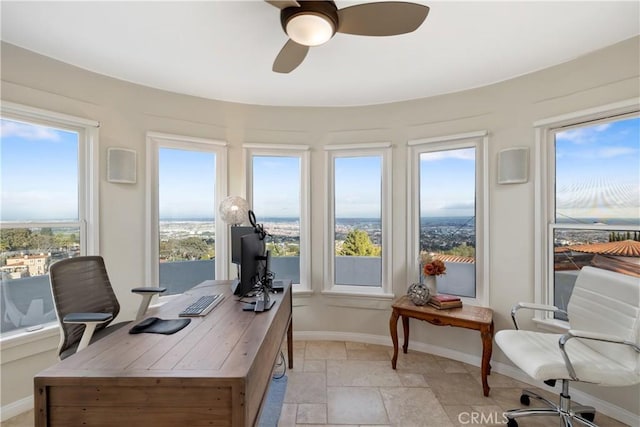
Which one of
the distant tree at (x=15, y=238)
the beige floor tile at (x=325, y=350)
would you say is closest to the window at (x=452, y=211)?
the beige floor tile at (x=325, y=350)

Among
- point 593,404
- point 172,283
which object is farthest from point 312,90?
point 593,404

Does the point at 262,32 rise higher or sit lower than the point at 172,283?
higher

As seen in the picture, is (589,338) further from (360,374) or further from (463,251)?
(360,374)

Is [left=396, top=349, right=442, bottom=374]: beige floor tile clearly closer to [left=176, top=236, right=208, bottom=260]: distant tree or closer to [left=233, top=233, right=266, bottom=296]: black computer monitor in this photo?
[left=233, top=233, right=266, bottom=296]: black computer monitor

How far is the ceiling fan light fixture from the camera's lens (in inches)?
60.8

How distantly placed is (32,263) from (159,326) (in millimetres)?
1533

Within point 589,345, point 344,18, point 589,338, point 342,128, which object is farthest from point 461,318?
point 344,18

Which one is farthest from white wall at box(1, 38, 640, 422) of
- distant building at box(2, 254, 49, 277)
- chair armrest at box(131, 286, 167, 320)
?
chair armrest at box(131, 286, 167, 320)

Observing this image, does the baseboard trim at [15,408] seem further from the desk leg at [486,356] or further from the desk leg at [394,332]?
the desk leg at [486,356]

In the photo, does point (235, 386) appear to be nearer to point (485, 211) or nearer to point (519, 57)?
point (485, 211)

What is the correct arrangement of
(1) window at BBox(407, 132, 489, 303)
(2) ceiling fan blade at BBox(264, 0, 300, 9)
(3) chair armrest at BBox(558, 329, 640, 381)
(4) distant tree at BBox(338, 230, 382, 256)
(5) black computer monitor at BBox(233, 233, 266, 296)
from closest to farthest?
1. (2) ceiling fan blade at BBox(264, 0, 300, 9)
2. (3) chair armrest at BBox(558, 329, 640, 381)
3. (5) black computer monitor at BBox(233, 233, 266, 296)
4. (1) window at BBox(407, 132, 489, 303)
5. (4) distant tree at BBox(338, 230, 382, 256)

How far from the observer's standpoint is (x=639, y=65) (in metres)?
2.05

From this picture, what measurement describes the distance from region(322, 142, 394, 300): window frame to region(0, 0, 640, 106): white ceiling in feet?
2.23

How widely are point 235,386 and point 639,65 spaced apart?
315cm
